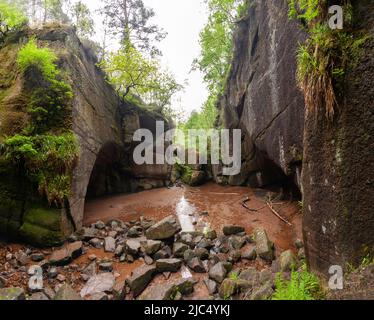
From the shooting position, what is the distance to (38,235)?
6922mm

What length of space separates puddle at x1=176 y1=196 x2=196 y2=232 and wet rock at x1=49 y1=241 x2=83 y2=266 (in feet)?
12.1

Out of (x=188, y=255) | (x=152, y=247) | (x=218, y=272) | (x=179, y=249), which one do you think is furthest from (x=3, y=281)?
(x=218, y=272)

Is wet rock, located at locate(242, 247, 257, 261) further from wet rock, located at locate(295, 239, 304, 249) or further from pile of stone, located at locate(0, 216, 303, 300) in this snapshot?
wet rock, located at locate(295, 239, 304, 249)

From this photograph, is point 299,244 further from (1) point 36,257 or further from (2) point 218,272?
(1) point 36,257

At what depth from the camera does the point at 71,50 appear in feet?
32.6

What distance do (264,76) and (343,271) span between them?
8344 millimetres

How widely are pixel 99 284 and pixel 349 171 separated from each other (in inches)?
224

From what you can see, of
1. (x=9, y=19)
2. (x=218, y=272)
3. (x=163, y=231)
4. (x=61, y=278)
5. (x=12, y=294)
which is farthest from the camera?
(x=9, y=19)

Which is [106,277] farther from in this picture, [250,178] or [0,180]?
[250,178]

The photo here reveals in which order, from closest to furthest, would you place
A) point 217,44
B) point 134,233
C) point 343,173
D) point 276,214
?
point 343,173, point 134,233, point 276,214, point 217,44

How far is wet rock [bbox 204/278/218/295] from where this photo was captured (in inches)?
201

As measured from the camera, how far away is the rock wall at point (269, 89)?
7777 mm

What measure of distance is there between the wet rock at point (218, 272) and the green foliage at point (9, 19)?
11.4m
